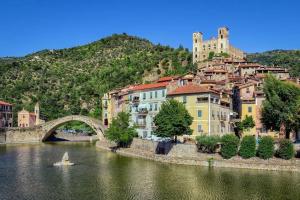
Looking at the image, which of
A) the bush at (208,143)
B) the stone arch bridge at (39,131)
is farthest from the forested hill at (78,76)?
the bush at (208,143)

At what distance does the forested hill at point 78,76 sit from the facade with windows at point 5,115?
1312 centimetres

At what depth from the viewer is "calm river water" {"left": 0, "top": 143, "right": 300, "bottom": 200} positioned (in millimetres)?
36844

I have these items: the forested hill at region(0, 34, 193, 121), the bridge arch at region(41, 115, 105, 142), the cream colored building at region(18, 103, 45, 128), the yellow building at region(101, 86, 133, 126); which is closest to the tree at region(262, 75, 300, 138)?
the yellow building at region(101, 86, 133, 126)

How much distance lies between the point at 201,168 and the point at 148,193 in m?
13.5

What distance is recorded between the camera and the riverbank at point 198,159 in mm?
48062

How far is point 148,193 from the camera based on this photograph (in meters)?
37.7

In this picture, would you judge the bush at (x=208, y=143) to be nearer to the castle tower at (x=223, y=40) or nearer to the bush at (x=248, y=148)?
the bush at (x=248, y=148)

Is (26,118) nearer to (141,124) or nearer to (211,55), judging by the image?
(141,124)

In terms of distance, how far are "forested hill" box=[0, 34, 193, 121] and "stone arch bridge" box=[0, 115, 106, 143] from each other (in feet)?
65.8

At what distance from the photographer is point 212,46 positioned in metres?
138

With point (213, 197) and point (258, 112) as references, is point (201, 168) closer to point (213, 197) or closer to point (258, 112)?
point (213, 197)

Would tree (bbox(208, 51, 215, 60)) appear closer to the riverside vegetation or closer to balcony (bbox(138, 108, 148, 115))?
balcony (bbox(138, 108, 148, 115))

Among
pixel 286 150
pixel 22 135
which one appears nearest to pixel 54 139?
pixel 22 135

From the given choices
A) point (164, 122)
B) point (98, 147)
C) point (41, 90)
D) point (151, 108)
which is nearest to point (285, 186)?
point (164, 122)
